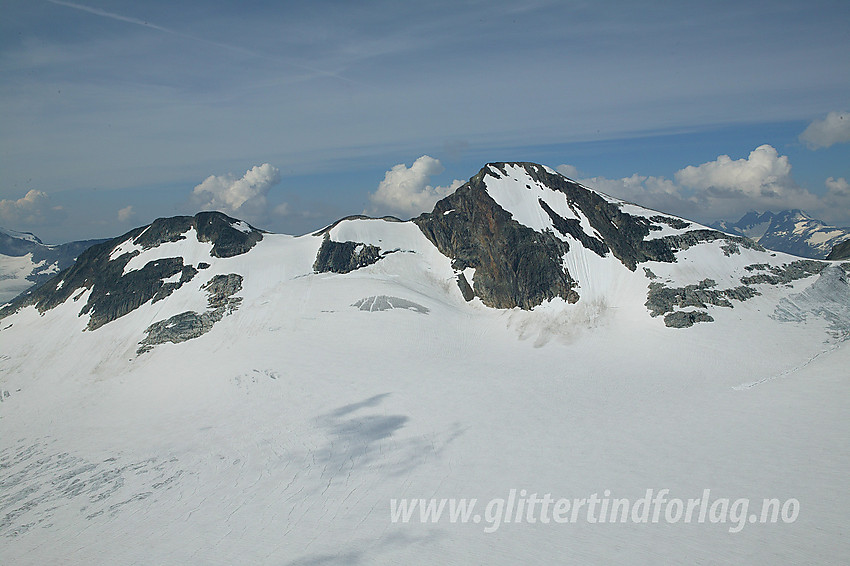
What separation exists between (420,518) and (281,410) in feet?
65.8

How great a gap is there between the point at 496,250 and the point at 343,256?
23.8m

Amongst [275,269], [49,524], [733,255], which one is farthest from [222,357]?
[733,255]

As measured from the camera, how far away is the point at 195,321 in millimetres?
56531

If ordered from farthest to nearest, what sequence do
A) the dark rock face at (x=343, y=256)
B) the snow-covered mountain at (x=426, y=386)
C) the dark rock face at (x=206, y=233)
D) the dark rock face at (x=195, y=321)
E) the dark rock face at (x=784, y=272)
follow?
the dark rock face at (x=206, y=233) < the dark rock face at (x=343, y=256) < the dark rock face at (x=784, y=272) < the dark rock face at (x=195, y=321) < the snow-covered mountain at (x=426, y=386)

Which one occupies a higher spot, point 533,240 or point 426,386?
point 533,240

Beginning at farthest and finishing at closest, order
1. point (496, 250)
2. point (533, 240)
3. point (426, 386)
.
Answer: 1. point (496, 250)
2. point (533, 240)
3. point (426, 386)

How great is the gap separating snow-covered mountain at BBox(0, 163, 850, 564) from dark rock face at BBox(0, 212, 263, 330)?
18.5 inches

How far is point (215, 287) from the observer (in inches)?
2436

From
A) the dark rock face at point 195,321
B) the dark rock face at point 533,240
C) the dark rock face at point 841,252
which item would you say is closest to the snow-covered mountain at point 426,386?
the dark rock face at point 195,321

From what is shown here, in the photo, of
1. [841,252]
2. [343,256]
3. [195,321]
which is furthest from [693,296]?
[195,321]

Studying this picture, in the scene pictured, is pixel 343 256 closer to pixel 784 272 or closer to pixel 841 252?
pixel 784 272

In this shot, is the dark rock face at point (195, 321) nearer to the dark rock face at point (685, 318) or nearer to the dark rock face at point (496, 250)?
the dark rock face at point (496, 250)

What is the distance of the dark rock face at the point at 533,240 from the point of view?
64.0 m

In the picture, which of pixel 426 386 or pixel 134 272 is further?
pixel 134 272
